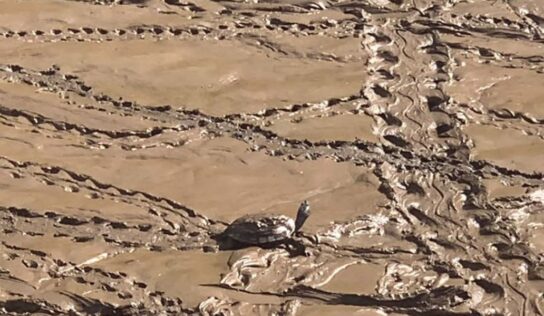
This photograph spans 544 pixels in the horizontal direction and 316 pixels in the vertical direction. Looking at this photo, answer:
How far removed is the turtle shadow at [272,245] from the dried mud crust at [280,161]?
0.12ft

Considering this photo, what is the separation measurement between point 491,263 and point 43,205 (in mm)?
2307

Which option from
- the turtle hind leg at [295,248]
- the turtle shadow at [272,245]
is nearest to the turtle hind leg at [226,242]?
the turtle shadow at [272,245]

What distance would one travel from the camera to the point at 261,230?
4.64m

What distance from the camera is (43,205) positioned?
Answer: 4840 mm

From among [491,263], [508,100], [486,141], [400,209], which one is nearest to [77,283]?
[400,209]

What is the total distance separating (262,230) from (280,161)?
645mm

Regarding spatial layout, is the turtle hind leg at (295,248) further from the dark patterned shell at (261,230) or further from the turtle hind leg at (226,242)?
the turtle hind leg at (226,242)

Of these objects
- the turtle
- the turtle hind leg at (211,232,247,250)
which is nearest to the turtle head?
the turtle

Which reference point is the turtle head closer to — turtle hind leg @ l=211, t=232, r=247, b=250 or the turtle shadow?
the turtle shadow

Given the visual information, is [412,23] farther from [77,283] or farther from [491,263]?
[77,283]

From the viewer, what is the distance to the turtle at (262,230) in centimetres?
464

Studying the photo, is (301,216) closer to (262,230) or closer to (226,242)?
(262,230)

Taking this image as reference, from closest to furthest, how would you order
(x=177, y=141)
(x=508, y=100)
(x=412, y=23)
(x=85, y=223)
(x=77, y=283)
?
1. (x=77, y=283)
2. (x=85, y=223)
3. (x=177, y=141)
4. (x=508, y=100)
5. (x=412, y=23)

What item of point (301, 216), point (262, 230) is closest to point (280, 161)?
point (301, 216)
